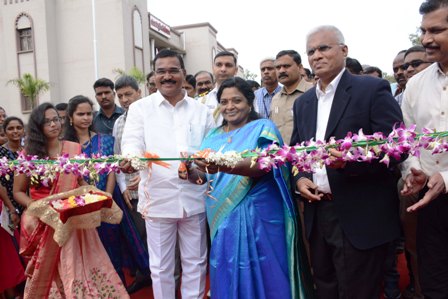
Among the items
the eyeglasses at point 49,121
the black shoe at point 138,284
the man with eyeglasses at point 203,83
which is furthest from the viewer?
the man with eyeglasses at point 203,83

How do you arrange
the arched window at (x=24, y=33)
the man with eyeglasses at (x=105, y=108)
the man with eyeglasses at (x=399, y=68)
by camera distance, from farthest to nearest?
1. the arched window at (x=24, y=33)
2. the man with eyeglasses at (x=105, y=108)
3. the man with eyeglasses at (x=399, y=68)

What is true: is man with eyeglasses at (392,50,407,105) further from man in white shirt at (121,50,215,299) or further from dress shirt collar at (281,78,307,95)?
man in white shirt at (121,50,215,299)

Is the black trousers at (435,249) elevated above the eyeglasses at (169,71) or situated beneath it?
situated beneath

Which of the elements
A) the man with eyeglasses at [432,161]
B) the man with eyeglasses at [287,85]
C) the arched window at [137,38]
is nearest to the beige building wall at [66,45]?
the arched window at [137,38]

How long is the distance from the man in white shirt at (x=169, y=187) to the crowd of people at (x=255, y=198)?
11 mm

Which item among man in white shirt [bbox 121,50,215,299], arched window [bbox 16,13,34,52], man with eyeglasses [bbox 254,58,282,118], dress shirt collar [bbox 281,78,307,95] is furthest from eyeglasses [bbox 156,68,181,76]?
arched window [bbox 16,13,34,52]

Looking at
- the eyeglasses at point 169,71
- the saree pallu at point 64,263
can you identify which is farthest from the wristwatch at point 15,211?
the eyeglasses at point 169,71

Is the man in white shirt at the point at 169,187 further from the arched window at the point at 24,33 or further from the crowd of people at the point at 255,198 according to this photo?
the arched window at the point at 24,33

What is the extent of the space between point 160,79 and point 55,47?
2073 cm

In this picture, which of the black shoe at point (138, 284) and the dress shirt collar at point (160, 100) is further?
the black shoe at point (138, 284)

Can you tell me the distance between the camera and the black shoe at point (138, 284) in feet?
13.8

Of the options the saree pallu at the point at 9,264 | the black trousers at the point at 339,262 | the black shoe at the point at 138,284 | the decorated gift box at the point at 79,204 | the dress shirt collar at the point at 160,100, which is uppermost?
the dress shirt collar at the point at 160,100

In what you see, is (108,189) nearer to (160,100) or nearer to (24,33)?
(160,100)

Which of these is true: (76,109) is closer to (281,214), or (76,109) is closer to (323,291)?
(281,214)
